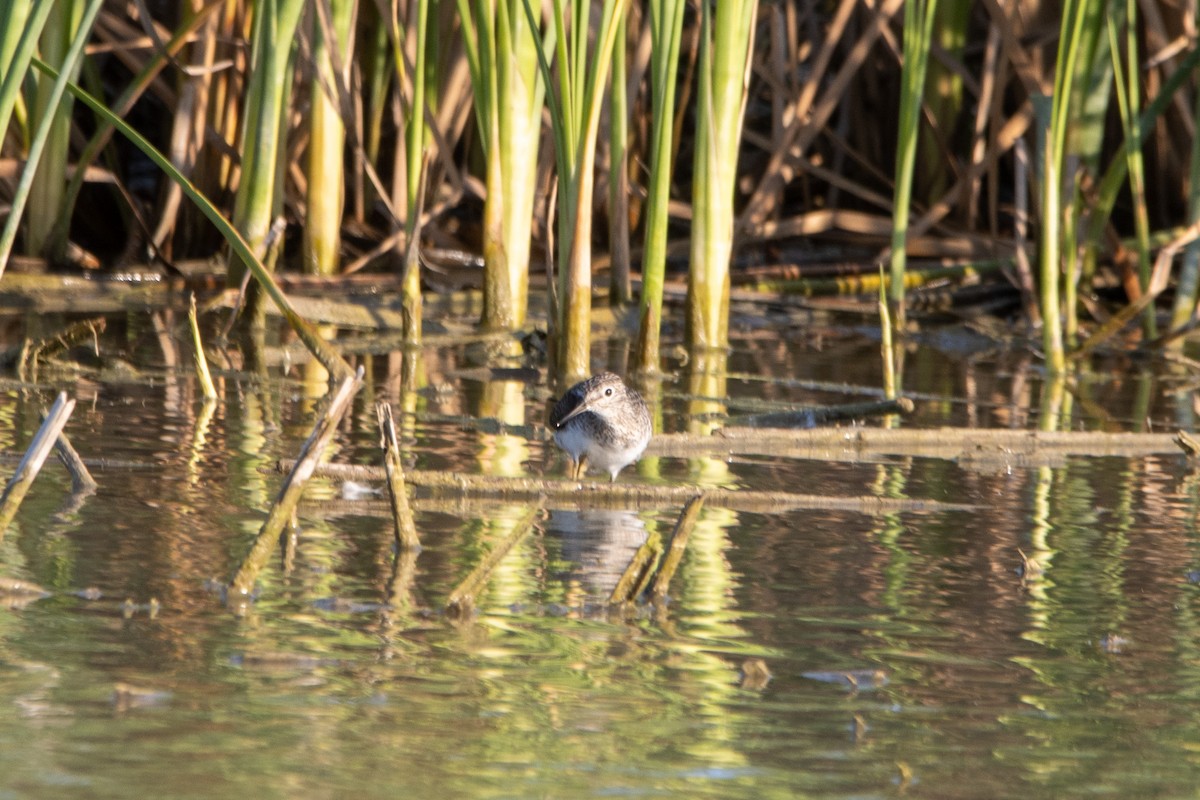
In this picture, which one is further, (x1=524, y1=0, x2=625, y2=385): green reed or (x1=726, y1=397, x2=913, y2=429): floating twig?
(x1=524, y1=0, x2=625, y2=385): green reed

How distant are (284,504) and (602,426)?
147 centimetres

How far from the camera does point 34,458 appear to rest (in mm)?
2996

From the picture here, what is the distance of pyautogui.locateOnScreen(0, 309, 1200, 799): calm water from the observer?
92.2 inches

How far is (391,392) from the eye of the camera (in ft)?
19.2

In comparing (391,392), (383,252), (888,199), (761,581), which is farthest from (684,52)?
(761,581)

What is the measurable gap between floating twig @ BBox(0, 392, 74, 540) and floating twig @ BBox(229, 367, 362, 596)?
1.22 feet

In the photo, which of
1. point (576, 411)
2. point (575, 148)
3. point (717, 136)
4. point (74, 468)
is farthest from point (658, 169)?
point (74, 468)

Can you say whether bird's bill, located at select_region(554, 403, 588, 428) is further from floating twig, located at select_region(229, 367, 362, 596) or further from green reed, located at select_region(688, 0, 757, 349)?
green reed, located at select_region(688, 0, 757, 349)

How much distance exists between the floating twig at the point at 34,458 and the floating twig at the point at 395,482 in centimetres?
60

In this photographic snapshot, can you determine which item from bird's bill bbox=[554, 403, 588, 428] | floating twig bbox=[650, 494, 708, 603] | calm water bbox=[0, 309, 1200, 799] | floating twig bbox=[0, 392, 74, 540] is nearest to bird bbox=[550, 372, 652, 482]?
bird's bill bbox=[554, 403, 588, 428]

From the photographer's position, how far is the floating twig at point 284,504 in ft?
9.90

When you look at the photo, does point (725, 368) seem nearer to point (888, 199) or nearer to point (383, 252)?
point (383, 252)

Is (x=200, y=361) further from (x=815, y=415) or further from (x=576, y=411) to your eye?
(x=815, y=415)

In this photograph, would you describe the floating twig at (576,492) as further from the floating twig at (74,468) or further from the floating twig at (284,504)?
the floating twig at (284,504)
